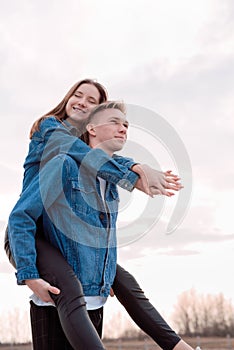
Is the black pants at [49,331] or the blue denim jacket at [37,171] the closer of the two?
the blue denim jacket at [37,171]

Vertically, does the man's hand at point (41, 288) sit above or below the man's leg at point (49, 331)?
above

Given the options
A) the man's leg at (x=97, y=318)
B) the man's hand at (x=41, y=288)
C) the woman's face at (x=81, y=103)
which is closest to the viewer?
the man's hand at (x=41, y=288)

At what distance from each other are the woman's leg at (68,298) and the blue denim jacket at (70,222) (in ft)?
0.18

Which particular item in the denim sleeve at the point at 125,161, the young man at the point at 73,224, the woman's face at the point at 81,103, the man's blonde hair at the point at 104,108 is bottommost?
the young man at the point at 73,224

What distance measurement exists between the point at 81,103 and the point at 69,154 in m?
0.46

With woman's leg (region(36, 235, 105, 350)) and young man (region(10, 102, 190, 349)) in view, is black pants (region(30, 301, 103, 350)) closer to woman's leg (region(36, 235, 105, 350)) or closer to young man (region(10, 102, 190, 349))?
young man (region(10, 102, 190, 349))

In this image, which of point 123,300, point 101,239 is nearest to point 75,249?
point 101,239

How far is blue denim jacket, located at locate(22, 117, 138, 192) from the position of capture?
2.73 meters

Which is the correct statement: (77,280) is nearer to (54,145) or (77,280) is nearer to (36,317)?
(36,317)

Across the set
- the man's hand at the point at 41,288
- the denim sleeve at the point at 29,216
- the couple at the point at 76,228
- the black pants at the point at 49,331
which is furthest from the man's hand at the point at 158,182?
the black pants at the point at 49,331

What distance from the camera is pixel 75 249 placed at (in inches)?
107

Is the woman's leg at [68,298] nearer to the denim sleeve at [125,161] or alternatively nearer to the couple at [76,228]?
the couple at [76,228]

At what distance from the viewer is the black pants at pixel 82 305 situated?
2.48 metres

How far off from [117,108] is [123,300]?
1.09 m
